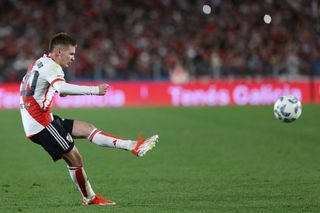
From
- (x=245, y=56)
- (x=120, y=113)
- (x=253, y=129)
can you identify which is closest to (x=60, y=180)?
(x=253, y=129)

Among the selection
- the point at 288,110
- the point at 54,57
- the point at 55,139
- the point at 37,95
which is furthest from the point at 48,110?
the point at 288,110

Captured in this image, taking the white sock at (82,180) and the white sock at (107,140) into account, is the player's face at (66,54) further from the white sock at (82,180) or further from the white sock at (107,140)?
the white sock at (82,180)

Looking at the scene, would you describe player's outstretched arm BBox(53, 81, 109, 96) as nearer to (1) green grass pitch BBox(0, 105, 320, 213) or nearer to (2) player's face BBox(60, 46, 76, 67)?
(2) player's face BBox(60, 46, 76, 67)

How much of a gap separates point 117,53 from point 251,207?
24491 mm

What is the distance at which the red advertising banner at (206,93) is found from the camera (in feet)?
98.5

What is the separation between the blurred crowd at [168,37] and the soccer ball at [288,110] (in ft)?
60.9

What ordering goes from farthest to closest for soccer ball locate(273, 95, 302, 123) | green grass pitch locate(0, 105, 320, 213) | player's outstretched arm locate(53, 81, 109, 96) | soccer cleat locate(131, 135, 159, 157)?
soccer ball locate(273, 95, 302, 123) < green grass pitch locate(0, 105, 320, 213) < soccer cleat locate(131, 135, 159, 157) < player's outstretched arm locate(53, 81, 109, 96)

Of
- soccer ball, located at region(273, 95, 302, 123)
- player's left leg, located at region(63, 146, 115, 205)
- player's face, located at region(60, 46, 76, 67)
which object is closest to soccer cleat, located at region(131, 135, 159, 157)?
player's left leg, located at region(63, 146, 115, 205)

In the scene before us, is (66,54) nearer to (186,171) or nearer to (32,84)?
(32,84)

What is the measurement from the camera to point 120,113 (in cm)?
2572

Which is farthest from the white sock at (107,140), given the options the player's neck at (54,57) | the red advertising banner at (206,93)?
the red advertising banner at (206,93)

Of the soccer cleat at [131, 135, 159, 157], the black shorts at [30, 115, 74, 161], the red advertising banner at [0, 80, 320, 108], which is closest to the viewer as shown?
the soccer cleat at [131, 135, 159, 157]

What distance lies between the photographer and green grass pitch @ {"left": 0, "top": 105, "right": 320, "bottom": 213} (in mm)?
8578

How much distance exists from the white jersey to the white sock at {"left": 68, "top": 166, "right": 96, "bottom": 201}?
64cm
